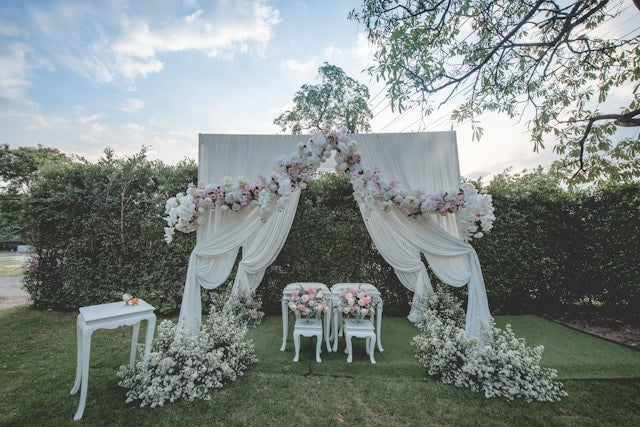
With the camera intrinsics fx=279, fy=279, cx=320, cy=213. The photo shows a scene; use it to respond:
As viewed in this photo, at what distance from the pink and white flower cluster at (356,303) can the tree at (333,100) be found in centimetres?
1266

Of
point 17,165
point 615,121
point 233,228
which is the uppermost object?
point 17,165

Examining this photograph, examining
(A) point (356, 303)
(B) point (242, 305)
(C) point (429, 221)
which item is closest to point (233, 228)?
(B) point (242, 305)

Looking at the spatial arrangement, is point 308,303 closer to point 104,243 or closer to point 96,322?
point 96,322

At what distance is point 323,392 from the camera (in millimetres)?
2781

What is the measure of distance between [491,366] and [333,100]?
14501 millimetres

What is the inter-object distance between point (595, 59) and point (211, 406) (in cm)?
724

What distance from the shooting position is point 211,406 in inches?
98.6

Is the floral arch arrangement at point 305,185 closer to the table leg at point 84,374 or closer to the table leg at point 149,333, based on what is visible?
the table leg at point 149,333

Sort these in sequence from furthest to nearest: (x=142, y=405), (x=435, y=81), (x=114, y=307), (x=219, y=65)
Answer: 1. (x=219, y=65)
2. (x=435, y=81)
3. (x=114, y=307)
4. (x=142, y=405)

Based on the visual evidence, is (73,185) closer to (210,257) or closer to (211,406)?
(210,257)

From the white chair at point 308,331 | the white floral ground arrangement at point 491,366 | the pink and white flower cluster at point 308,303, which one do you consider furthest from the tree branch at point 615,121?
the white chair at point 308,331

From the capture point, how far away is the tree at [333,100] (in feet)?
49.2

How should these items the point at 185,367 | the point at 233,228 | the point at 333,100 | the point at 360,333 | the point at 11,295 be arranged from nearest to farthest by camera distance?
1. the point at 185,367
2. the point at 360,333
3. the point at 233,228
4. the point at 11,295
5. the point at 333,100

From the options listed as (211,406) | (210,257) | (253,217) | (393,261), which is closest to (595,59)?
(393,261)
